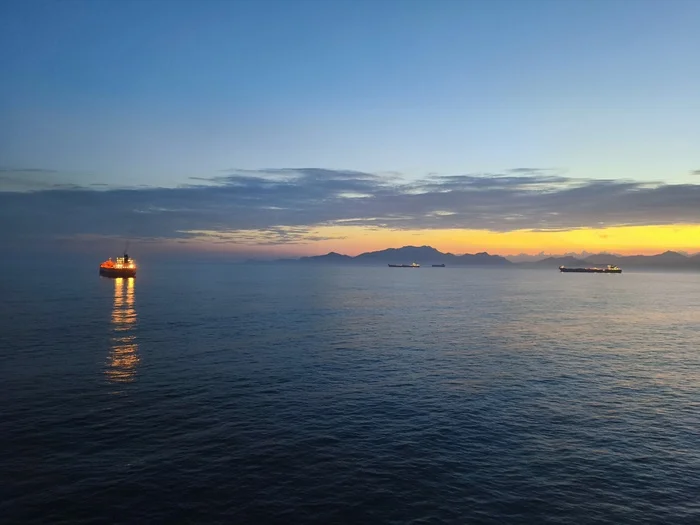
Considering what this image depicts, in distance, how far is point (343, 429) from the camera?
143 ft

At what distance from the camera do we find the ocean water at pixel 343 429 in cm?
3098

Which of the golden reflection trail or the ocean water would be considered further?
the golden reflection trail

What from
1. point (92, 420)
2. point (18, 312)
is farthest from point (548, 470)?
point (18, 312)

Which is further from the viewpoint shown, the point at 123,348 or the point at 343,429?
the point at 123,348

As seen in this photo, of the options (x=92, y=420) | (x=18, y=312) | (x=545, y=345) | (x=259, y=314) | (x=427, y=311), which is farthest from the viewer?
(x=427, y=311)

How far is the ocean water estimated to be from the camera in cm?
3098

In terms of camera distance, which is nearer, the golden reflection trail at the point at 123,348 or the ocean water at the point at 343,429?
the ocean water at the point at 343,429

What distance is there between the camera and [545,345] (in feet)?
285

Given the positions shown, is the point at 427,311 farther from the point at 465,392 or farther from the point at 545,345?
the point at 465,392

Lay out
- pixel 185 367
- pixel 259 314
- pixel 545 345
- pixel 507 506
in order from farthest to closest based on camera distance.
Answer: pixel 259 314, pixel 545 345, pixel 185 367, pixel 507 506

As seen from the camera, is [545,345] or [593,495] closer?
[593,495]

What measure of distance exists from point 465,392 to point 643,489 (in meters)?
23.4

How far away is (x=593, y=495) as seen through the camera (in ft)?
107

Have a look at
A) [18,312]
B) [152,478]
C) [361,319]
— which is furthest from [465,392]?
[18,312]
